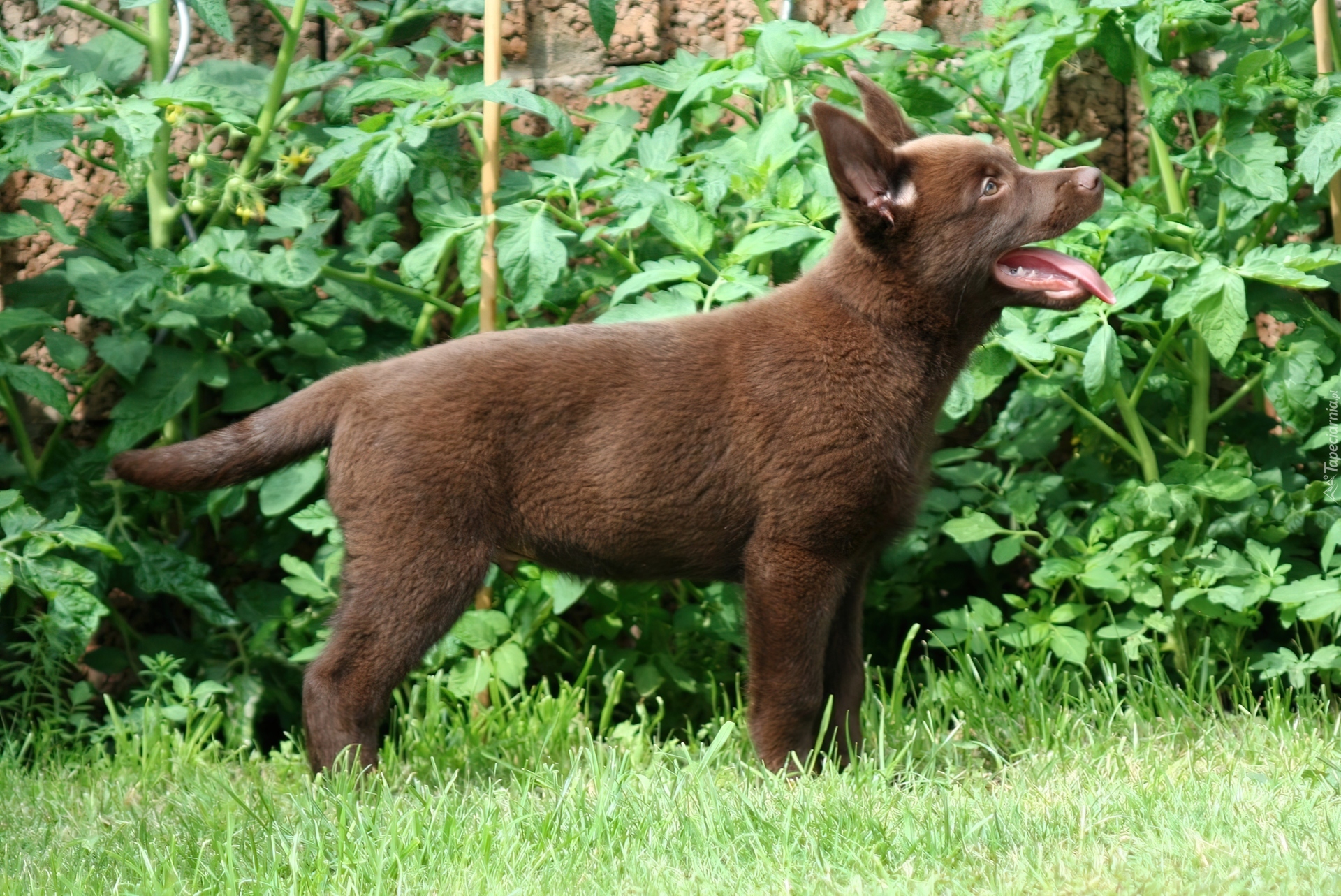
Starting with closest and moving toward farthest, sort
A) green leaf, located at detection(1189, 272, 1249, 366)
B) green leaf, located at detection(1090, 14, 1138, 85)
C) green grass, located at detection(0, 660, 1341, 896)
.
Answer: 1. green grass, located at detection(0, 660, 1341, 896)
2. green leaf, located at detection(1189, 272, 1249, 366)
3. green leaf, located at detection(1090, 14, 1138, 85)

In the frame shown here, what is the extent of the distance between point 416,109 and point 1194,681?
276cm

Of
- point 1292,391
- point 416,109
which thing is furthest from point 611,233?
point 1292,391

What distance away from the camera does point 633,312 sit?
145 inches

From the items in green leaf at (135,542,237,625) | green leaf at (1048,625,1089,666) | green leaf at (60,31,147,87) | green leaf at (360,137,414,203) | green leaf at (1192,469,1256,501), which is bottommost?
green leaf at (1048,625,1089,666)

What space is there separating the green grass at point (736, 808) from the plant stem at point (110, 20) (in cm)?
202

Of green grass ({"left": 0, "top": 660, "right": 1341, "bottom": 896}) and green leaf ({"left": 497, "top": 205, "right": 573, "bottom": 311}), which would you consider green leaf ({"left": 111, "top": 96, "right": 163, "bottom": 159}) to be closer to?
green leaf ({"left": 497, "top": 205, "right": 573, "bottom": 311})

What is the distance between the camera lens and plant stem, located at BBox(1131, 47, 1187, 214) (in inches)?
151

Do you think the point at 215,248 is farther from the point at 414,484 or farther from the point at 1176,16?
the point at 1176,16

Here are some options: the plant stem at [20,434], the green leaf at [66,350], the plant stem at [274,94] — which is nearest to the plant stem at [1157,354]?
the plant stem at [274,94]

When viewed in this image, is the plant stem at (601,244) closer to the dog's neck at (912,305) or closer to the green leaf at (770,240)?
the green leaf at (770,240)

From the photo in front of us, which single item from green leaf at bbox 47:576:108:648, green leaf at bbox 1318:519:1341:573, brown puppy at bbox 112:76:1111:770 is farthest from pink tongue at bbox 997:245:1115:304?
green leaf at bbox 47:576:108:648

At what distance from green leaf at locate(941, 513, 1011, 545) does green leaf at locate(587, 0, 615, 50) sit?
5.63ft

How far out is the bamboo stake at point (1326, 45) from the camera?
12.7 ft

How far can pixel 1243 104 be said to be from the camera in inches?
147
